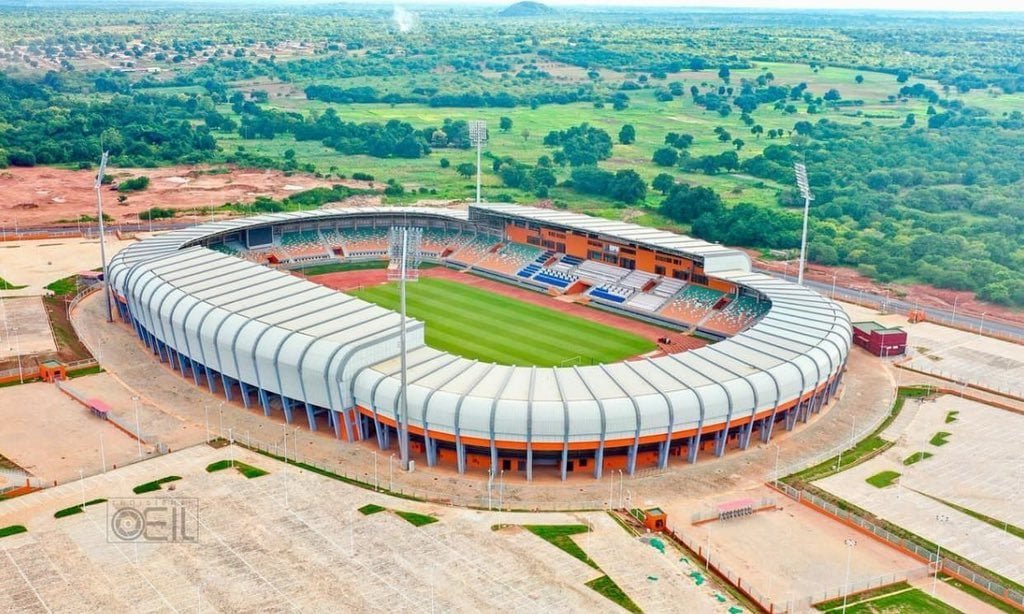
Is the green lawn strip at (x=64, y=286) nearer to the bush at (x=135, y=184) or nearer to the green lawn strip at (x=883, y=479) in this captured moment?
the bush at (x=135, y=184)

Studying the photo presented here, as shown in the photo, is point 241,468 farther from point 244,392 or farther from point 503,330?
→ point 503,330

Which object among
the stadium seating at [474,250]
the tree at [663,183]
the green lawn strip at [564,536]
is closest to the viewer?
the green lawn strip at [564,536]

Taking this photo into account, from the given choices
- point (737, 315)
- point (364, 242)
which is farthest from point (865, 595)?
point (364, 242)

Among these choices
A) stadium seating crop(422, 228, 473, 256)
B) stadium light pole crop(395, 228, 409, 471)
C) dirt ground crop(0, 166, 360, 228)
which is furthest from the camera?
dirt ground crop(0, 166, 360, 228)

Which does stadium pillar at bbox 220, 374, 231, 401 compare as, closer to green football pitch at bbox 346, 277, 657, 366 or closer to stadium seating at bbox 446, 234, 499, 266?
green football pitch at bbox 346, 277, 657, 366

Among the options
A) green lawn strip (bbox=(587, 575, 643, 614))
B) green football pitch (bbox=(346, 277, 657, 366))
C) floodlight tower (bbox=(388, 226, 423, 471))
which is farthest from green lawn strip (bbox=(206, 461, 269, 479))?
green football pitch (bbox=(346, 277, 657, 366))

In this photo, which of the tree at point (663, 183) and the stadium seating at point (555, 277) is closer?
the stadium seating at point (555, 277)

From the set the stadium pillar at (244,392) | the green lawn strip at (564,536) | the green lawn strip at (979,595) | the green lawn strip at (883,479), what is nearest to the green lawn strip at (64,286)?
the stadium pillar at (244,392)
